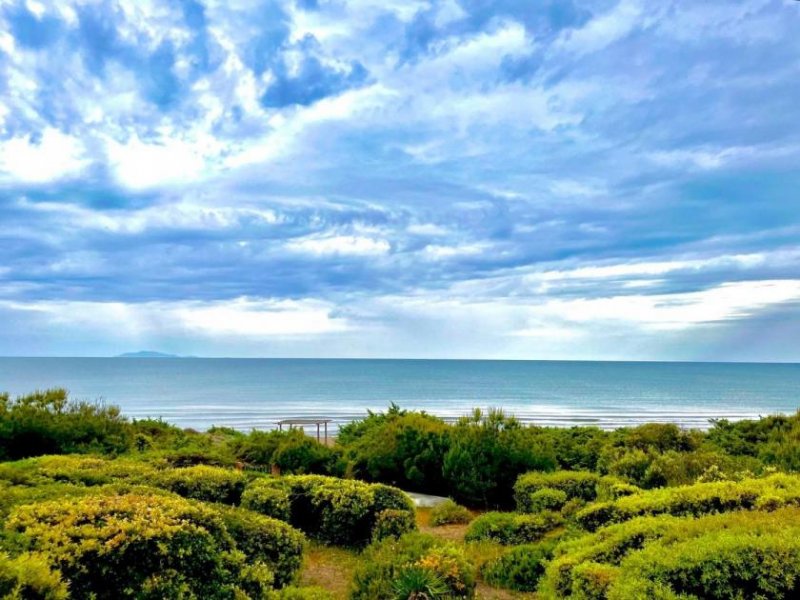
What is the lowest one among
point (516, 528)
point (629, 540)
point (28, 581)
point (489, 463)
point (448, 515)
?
point (448, 515)

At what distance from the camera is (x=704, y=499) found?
242 inches

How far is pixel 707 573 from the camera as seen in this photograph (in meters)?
4.12

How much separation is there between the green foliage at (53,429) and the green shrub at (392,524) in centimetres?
817

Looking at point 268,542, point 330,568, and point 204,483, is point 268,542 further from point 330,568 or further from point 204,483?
point 204,483

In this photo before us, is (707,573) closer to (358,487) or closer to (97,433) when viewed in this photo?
(358,487)

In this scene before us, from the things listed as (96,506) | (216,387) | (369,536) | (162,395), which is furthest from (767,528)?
(216,387)

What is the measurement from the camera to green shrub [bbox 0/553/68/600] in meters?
2.97

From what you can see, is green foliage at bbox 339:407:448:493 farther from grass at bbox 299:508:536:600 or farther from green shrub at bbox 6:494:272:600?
green shrub at bbox 6:494:272:600

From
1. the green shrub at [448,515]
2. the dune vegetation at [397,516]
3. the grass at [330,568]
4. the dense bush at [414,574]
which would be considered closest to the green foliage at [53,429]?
the dune vegetation at [397,516]

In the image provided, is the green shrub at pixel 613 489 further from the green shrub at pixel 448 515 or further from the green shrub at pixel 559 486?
the green shrub at pixel 448 515

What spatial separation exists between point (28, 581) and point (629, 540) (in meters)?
4.79

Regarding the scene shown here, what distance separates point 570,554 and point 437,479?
870 cm

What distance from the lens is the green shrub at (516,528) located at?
891 cm

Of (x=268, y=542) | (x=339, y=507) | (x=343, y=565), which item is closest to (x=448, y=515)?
(x=339, y=507)
